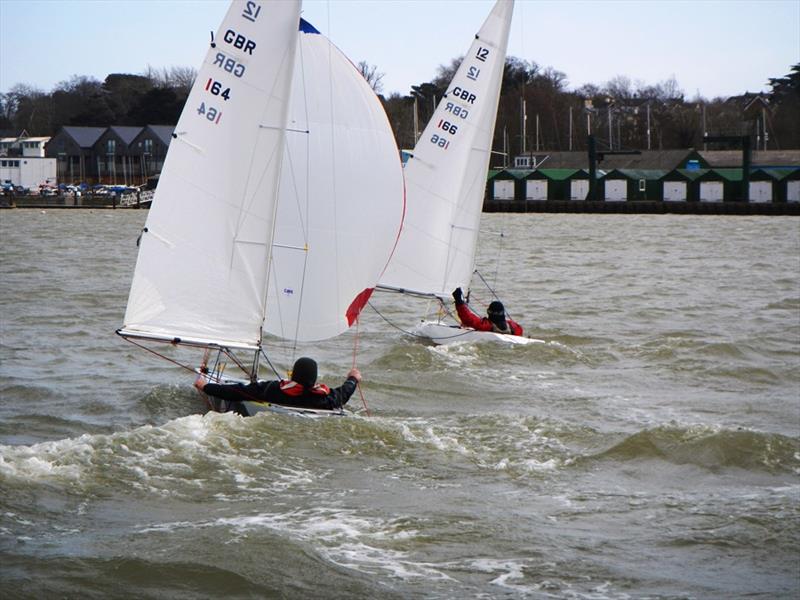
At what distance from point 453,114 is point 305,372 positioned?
8513 millimetres

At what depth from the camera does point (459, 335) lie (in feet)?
57.0

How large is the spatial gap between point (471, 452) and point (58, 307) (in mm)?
12510

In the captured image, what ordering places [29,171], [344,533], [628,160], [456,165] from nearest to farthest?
[344,533] → [456,165] → [628,160] → [29,171]

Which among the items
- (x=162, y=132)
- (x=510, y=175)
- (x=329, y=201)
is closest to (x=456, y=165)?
(x=329, y=201)

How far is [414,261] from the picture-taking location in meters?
18.3

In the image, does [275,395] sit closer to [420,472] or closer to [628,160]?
[420,472]

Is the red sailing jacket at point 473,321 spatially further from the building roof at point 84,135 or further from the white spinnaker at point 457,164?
the building roof at point 84,135

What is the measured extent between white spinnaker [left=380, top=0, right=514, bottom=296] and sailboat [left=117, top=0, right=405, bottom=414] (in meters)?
6.30

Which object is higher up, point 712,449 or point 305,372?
point 305,372

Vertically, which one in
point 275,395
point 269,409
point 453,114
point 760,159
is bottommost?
point 269,409

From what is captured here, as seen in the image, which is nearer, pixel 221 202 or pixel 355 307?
pixel 221 202

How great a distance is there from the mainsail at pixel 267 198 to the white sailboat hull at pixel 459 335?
515 cm

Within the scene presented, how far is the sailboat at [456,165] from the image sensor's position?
18547 millimetres

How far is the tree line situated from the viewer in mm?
103562
